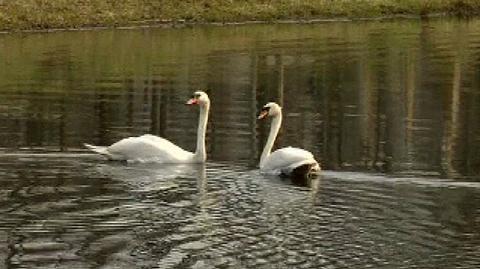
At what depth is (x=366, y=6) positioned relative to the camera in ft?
243

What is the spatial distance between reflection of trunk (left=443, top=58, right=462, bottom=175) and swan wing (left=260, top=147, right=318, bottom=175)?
8.52ft

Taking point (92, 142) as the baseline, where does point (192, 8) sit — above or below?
above

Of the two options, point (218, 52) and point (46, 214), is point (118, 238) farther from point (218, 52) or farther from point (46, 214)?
point (218, 52)

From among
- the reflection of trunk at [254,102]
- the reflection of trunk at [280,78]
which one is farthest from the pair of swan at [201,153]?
the reflection of trunk at [280,78]

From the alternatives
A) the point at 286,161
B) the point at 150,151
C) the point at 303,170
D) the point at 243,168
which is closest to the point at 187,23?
the point at 150,151

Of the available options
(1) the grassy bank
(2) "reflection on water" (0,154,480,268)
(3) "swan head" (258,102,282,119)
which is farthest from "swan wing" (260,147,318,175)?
(1) the grassy bank

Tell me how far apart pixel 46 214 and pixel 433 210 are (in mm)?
5520

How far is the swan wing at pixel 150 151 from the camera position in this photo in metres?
20.3

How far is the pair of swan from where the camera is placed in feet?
62.0

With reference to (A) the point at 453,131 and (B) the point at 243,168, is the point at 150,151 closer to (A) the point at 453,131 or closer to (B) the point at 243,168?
(B) the point at 243,168

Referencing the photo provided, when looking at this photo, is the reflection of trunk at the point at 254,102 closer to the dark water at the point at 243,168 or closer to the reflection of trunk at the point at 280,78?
the dark water at the point at 243,168

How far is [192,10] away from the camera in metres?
69.8

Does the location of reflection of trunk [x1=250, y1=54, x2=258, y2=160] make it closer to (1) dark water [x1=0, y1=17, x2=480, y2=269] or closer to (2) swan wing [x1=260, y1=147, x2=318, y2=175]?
(1) dark water [x1=0, y1=17, x2=480, y2=269]

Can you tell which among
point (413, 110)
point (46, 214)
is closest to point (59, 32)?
point (413, 110)
